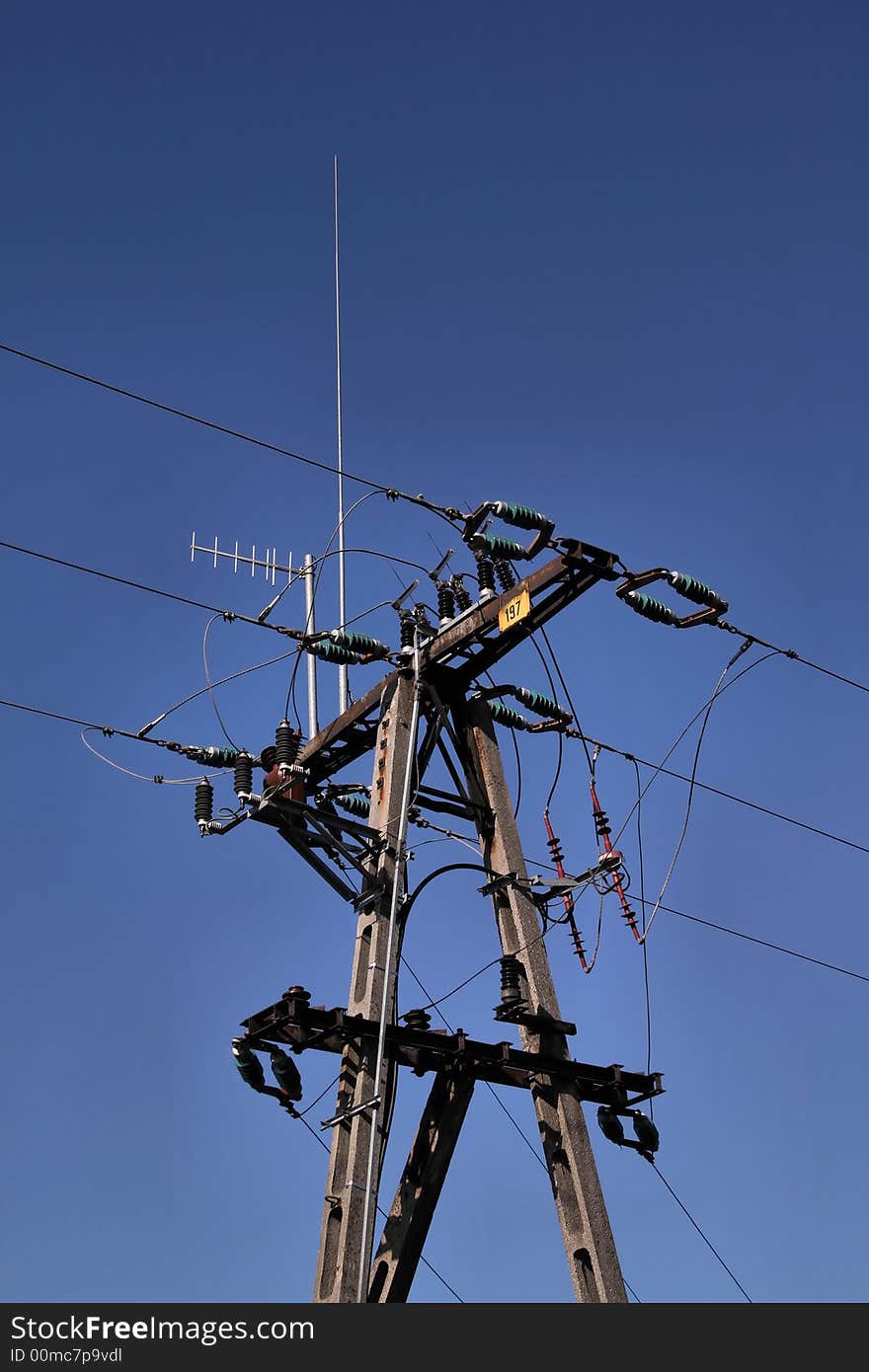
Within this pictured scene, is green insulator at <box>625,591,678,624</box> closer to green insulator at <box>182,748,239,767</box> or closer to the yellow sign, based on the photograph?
the yellow sign

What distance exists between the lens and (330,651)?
1566 centimetres

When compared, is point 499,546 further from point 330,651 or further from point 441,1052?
point 441,1052

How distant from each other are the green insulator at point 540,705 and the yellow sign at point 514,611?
183 cm

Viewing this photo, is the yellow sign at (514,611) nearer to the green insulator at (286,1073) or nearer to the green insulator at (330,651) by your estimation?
the green insulator at (330,651)

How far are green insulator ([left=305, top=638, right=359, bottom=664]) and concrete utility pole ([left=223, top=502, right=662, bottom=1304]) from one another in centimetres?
13

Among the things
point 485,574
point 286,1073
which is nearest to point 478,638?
point 485,574

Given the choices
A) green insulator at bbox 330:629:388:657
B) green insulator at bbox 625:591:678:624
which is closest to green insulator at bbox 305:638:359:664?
green insulator at bbox 330:629:388:657

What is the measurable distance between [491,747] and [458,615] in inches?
56.7

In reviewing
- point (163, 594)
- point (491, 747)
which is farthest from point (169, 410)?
point (491, 747)

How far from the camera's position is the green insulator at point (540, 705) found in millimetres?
16312

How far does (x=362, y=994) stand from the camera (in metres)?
13.7
